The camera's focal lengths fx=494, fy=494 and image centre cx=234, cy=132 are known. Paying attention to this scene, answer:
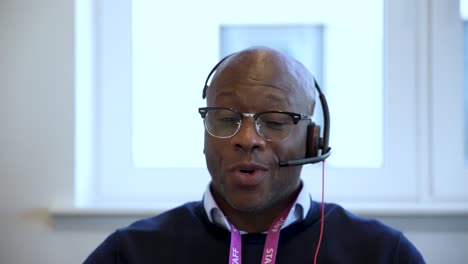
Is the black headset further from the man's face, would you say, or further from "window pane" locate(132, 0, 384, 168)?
"window pane" locate(132, 0, 384, 168)

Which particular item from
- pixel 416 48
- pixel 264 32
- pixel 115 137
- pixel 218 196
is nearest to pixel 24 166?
pixel 115 137

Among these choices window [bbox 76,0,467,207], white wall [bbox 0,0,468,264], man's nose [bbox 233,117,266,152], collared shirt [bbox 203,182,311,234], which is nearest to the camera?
man's nose [bbox 233,117,266,152]

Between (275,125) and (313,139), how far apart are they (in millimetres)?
97

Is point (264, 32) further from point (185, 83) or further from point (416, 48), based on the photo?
point (416, 48)

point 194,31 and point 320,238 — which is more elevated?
point 194,31

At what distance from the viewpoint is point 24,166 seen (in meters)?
1.55

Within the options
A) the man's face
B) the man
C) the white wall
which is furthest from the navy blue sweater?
the white wall

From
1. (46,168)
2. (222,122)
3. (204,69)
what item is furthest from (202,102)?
(222,122)

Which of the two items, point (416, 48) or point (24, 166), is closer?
point (24, 166)

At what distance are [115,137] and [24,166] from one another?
0.31 m

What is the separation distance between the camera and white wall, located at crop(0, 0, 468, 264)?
60.8 inches

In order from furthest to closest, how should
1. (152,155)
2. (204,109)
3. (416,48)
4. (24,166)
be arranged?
(152,155), (416,48), (24,166), (204,109)

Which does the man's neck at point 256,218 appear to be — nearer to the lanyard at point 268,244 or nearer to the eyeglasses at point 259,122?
the lanyard at point 268,244

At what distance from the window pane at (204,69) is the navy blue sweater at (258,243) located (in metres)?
0.58
